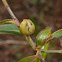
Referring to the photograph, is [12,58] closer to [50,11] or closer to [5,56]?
[5,56]

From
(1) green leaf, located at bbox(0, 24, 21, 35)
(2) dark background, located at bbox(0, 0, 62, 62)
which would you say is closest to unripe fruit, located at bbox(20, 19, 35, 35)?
(1) green leaf, located at bbox(0, 24, 21, 35)

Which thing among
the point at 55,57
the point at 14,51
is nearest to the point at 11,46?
the point at 14,51

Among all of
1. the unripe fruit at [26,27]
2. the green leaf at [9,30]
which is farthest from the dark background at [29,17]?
the unripe fruit at [26,27]

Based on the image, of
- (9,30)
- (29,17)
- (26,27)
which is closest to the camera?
(26,27)

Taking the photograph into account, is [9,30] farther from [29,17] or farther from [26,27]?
[29,17]

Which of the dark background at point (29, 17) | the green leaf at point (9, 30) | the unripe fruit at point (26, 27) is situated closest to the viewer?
the unripe fruit at point (26, 27)

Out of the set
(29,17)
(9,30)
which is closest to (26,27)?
(9,30)

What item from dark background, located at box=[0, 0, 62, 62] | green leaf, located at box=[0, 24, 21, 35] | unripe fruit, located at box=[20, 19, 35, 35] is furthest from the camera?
dark background, located at box=[0, 0, 62, 62]

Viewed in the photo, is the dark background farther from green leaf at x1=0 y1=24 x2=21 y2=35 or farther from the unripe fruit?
the unripe fruit

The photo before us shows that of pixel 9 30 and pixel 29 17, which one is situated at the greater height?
pixel 29 17

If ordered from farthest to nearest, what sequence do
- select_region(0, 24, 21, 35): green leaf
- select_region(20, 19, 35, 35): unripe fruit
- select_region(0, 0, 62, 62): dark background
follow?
select_region(0, 0, 62, 62): dark background
select_region(0, 24, 21, 35): green leaf
select_region(20, 19, 35, 35): unripe fruit

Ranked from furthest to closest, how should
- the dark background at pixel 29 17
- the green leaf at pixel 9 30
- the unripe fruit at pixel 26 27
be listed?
the dark background at pixel 29 17
the green leaf at pixel 9 30
the unripe fruit at pixel 26 27

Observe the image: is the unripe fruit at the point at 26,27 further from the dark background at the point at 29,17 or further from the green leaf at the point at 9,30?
the dark background at the point at 29,17
